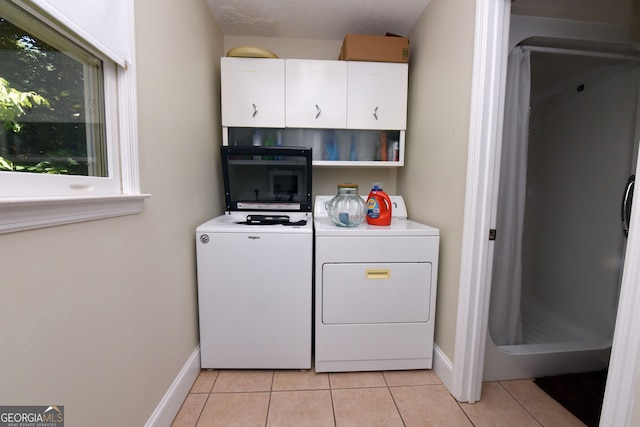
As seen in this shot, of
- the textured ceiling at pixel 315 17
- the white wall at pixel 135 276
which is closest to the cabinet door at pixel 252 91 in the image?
the white wall at pixel 135 276

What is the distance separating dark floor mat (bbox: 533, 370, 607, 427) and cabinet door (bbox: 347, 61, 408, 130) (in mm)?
1831

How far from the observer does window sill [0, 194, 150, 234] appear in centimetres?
54

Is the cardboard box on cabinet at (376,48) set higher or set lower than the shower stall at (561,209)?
higher

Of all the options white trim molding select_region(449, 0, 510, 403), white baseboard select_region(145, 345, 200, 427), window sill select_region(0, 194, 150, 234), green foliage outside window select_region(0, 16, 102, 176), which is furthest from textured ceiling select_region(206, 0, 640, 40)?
white baseboard select_region(145, 345, 200, 427)

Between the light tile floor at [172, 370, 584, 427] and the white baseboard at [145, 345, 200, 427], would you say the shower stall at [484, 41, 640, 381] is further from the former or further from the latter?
the white baseboard at [145, 345, 200, 427]

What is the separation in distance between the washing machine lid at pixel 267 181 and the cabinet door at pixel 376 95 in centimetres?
57

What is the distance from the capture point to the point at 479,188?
121 cm

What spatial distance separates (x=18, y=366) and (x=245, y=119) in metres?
1.61

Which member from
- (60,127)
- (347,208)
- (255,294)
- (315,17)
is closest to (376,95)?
(315,17)

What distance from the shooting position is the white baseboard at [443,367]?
4.61ft

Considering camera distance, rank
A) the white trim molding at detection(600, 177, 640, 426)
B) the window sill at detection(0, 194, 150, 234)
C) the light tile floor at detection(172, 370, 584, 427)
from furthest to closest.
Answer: the light tile floor at detection(172, 370, 584, 427), the white trim molding at detection(600, 177, 640, 426), the window sill at detection(0, 194, 150, 234)

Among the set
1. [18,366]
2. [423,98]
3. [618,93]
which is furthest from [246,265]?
[618,93]

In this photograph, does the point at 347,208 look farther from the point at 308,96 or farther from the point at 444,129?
the point at 308,96

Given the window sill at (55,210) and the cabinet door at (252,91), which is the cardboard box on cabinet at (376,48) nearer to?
the cabinet door at (252,91)
